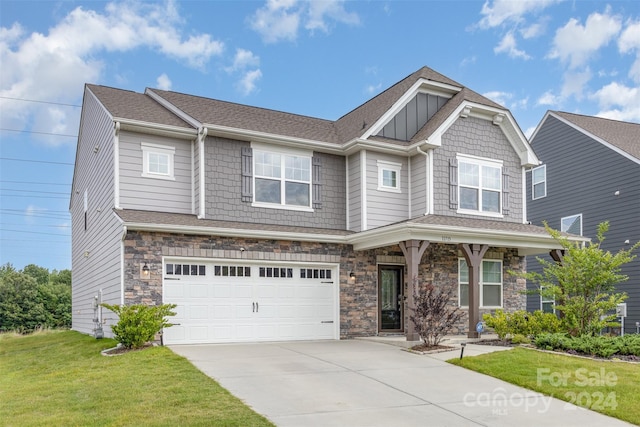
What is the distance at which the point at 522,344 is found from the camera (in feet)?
42.7

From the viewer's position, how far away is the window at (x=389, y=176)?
16.1 metres

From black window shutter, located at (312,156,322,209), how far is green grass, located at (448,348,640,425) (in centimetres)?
636

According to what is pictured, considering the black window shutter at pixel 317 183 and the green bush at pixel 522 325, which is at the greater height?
the black window shutter at pixel 317 183

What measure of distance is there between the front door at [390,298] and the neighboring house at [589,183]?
26.7 ft

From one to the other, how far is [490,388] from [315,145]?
8.55m

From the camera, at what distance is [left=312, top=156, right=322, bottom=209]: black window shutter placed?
1589cm

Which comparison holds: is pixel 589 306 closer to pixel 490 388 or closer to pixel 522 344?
pixel 522 344

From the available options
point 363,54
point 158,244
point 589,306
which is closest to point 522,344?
point 589,306

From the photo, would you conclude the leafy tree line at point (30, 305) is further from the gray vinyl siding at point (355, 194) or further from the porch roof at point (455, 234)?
the porch roof at point (455, 234)

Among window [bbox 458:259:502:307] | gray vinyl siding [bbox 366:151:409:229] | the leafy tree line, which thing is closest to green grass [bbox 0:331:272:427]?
gray vinyl siding [bbox 366:151:409:229]

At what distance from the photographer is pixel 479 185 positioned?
55.4ft

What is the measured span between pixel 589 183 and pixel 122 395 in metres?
18.5

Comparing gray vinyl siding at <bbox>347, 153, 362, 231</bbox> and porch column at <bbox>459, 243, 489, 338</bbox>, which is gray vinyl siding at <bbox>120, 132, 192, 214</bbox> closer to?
gray vinyl siding at <bbox>347, 153, 362, 231</bbox>

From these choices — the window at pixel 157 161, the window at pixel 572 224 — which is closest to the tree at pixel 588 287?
the window at pixel 572 224
